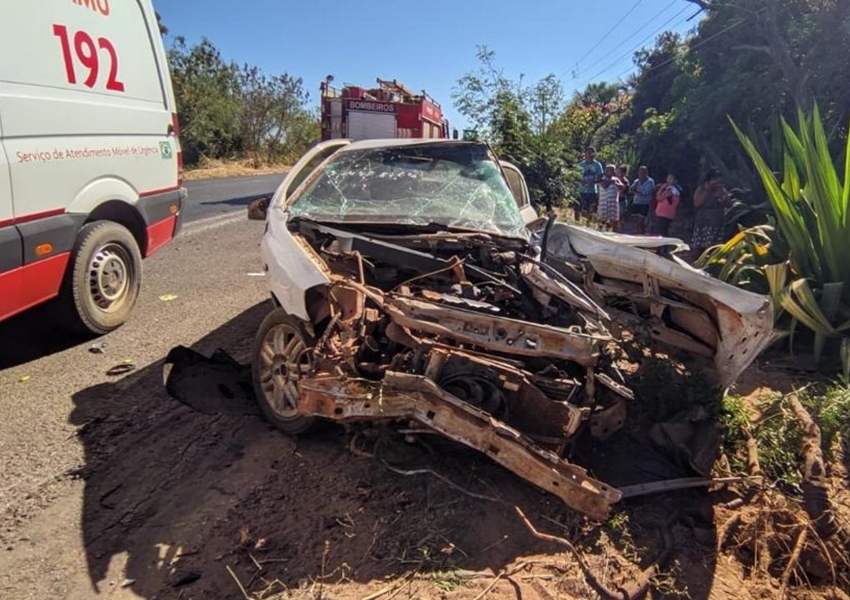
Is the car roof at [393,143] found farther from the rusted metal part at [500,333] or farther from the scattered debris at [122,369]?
the rusted metal part at [500,333]

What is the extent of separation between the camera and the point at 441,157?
4.64 meters

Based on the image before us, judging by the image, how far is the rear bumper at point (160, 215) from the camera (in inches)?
192

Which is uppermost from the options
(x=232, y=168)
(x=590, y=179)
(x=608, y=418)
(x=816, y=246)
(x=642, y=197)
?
(x=590, y=179)

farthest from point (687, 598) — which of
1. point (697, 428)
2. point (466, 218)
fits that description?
point (466, 218)

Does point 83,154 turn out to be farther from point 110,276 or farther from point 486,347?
point 486,347

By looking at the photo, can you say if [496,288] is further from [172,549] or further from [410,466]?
[172,549]

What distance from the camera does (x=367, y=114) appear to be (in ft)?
50.3

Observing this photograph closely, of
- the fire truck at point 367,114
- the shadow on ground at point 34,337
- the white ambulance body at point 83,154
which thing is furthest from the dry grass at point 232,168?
the shadow on ground at point 34,337

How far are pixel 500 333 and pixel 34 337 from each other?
12.4 ft

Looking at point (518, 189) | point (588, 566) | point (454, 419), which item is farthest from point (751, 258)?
point (454, 419)

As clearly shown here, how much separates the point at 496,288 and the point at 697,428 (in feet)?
4.34

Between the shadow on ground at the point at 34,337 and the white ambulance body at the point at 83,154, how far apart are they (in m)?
0.20

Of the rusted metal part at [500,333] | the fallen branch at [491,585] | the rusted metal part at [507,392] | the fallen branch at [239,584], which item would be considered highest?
the rusted metal part at [500,333]

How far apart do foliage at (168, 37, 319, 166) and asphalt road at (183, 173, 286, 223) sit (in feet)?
28.7
